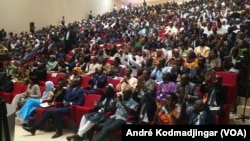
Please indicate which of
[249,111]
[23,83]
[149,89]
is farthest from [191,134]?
[23,83]

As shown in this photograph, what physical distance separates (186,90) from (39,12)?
16.3 metres

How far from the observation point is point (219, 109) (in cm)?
522

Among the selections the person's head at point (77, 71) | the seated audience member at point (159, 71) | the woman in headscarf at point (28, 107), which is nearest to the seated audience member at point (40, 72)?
the person's head at point (77, 71)

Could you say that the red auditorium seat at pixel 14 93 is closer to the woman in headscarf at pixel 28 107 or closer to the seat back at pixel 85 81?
the woman in headscarf at pixel 28 107

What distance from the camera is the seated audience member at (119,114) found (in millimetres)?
5328

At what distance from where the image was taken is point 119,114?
5578mm

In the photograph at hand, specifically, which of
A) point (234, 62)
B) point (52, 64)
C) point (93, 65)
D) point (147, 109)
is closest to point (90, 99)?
point (147, 109)

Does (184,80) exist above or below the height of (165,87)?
above

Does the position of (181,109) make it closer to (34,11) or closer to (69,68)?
(69,68)

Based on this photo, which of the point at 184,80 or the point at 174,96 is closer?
the point at 174,96

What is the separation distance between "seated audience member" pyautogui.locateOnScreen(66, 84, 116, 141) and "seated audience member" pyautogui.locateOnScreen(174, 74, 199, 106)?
3.48 feet

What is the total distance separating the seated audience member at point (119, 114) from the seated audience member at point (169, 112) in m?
0.48

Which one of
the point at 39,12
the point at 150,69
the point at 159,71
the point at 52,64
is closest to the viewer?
the point at 159,71

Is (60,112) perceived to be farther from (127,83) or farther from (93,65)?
(93,65)
